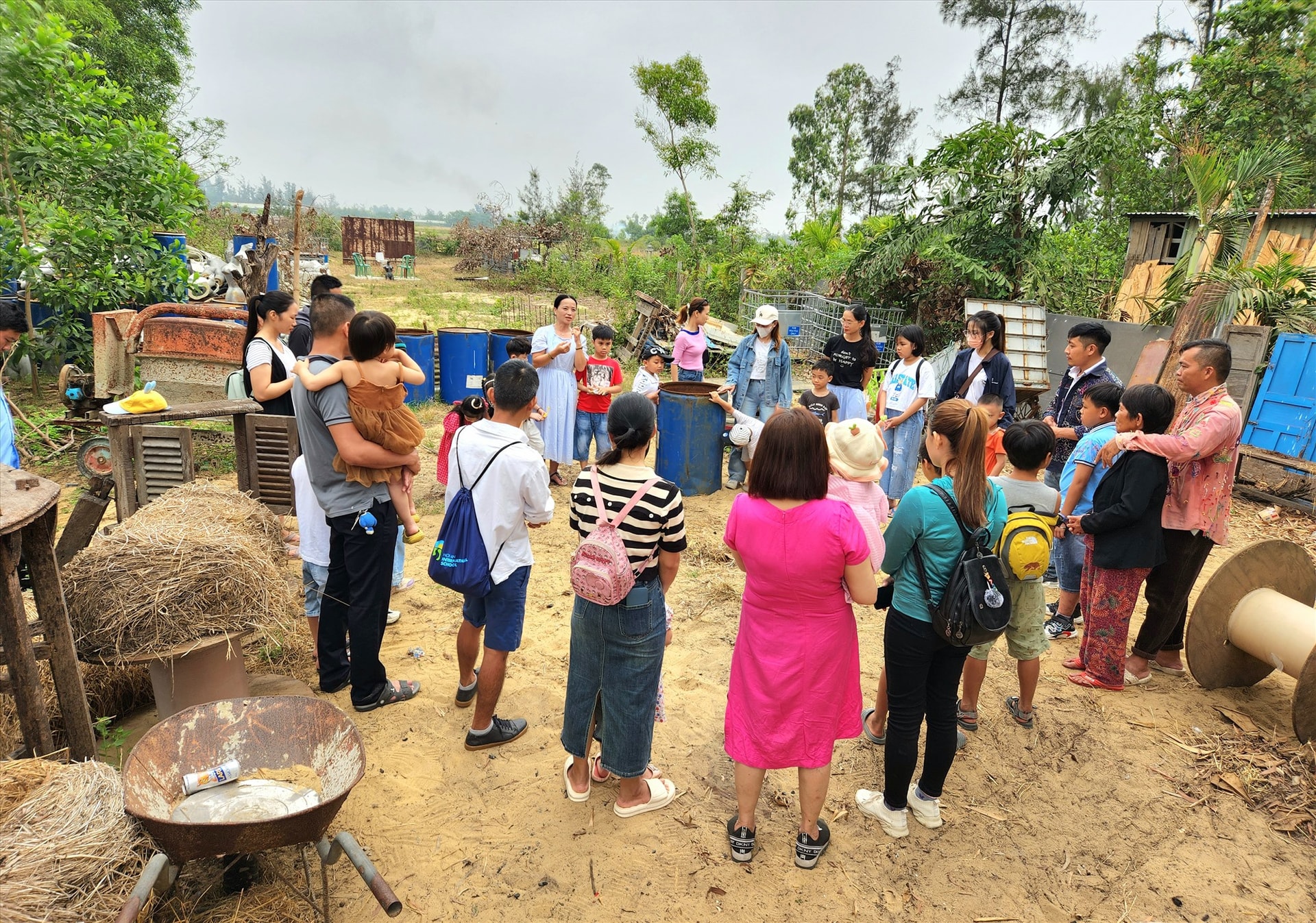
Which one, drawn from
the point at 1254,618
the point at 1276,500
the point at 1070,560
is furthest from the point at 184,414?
the point at 1276,500

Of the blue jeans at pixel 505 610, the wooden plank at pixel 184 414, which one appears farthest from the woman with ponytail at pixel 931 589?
the wooden plank at pixel 184 414

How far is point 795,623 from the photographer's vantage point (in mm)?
2516

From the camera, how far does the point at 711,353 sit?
508 inches

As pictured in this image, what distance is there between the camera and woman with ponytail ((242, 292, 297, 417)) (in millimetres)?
4195

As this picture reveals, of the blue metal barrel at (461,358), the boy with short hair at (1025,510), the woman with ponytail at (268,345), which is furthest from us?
the blue metal barrel at (461,358)

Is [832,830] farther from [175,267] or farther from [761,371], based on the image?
[175,267]

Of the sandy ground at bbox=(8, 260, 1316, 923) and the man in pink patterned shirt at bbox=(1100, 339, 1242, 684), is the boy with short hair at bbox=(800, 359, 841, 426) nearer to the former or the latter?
the man in pink patterned shirt at bbox=(1100, 339, 1242, 684)

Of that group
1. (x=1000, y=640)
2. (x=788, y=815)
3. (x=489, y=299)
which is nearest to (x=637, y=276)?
(x=489, y=299)

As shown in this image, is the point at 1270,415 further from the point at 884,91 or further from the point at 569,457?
the point at 884,91

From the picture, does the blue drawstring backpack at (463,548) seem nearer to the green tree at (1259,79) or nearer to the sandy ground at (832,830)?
the sandy ground at (832,830)

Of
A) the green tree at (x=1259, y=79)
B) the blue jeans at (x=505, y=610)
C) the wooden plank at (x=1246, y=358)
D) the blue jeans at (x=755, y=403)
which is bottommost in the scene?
the blue jeans at (x=505, y=610)

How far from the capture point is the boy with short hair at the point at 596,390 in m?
6.58

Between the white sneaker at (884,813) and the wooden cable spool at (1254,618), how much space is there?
229 centimetres

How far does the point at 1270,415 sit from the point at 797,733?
27.3ft
